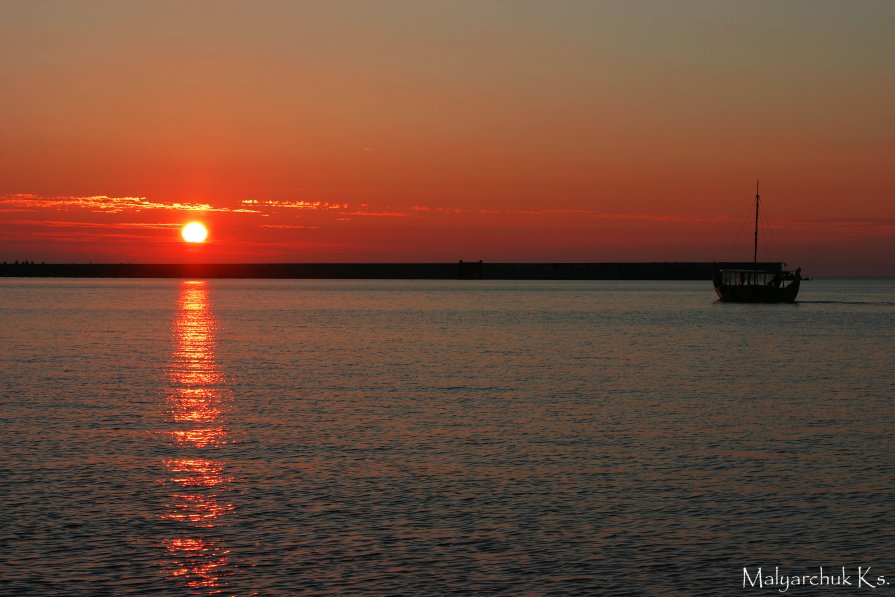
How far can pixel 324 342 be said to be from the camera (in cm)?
6662

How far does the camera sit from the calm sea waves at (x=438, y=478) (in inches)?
598

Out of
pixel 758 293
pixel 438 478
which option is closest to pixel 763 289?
pixel 758 293

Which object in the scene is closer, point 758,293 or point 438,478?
point 438,478

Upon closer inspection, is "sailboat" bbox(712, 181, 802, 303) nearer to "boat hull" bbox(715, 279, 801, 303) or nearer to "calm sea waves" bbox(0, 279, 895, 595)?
"boat hull" bbox(715, 279, 801, 303)

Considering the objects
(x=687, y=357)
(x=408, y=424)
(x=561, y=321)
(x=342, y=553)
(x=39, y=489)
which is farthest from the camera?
(x=561, y=321)

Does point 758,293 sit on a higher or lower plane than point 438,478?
higher

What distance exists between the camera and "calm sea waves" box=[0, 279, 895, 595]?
15180mm

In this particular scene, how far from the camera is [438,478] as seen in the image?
21172mm

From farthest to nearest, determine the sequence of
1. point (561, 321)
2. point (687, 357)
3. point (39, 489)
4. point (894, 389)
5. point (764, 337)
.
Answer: point (561, 321) → point (764, 337) → point (687, 357) → point (894, 389) → point (39, 489)

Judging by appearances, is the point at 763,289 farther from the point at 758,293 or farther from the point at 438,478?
the point at 438,478

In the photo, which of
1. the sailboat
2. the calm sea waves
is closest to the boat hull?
the sailboat

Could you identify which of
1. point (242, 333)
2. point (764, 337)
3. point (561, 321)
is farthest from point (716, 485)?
point (561, 321)

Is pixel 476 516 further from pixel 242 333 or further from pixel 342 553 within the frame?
pixel 242 333

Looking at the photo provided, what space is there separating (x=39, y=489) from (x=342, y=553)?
705 centimetres
